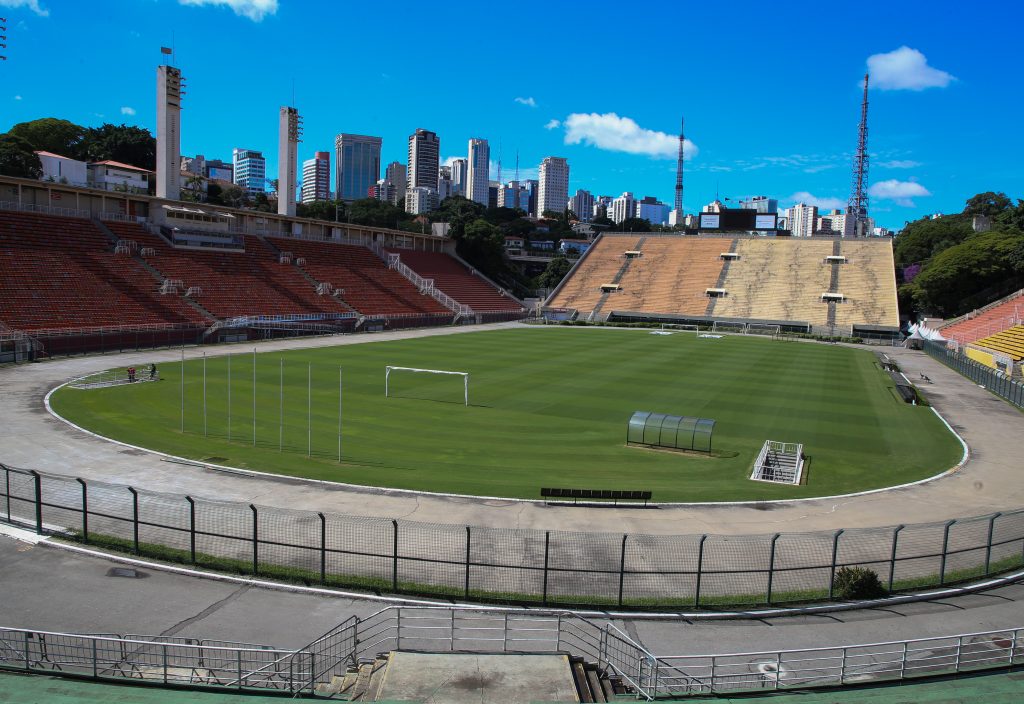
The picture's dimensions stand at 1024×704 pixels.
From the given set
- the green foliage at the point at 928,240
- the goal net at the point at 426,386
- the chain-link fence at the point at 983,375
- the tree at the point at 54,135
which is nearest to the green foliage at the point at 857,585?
the goal net at the point at 426,386

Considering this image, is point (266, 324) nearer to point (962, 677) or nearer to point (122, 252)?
point (122, 252)

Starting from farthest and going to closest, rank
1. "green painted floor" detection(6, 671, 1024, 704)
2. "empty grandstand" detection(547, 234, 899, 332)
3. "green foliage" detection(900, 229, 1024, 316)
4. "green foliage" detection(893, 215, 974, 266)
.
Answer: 1. "green foliage" detection(893, 215, 974, 266)
2. "empty grandstand" detection(547, 234, 899, 332)
3. "green foliage" detection(900, 229, 1024, 316)
4. "green painted floor" detection(6, 671, 1024, 704)

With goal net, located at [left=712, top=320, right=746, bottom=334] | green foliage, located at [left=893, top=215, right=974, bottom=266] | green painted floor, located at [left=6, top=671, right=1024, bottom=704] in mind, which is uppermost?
green foliage, located at [left=893, top=215, right=974, bottom=266]

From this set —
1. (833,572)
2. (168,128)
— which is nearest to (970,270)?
(833,572)

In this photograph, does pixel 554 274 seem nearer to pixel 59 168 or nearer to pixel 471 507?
pixel 59 168

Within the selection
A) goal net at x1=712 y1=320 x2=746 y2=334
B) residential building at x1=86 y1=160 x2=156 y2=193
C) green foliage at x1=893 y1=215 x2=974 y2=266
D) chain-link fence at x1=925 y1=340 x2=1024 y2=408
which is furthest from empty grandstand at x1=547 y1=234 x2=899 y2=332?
residential building at x1=86 y1=160 x2=156 y2=193

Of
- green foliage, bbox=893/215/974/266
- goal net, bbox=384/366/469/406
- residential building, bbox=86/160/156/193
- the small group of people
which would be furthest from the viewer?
green foliage, bbox=893/215/974/266

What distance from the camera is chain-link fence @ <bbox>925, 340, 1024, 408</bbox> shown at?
125ft

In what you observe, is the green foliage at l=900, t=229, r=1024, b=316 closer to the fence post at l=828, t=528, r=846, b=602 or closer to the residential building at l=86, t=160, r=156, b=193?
the fence post at l=828, t=528, r=846, b=602

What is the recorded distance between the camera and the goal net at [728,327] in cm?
8488

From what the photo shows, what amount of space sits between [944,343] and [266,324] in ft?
205

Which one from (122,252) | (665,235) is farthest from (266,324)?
(665,235)

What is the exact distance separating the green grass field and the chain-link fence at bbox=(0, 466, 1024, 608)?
3994mm

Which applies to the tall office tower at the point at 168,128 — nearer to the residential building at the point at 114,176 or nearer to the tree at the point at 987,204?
the residential building at the point at 114,176
